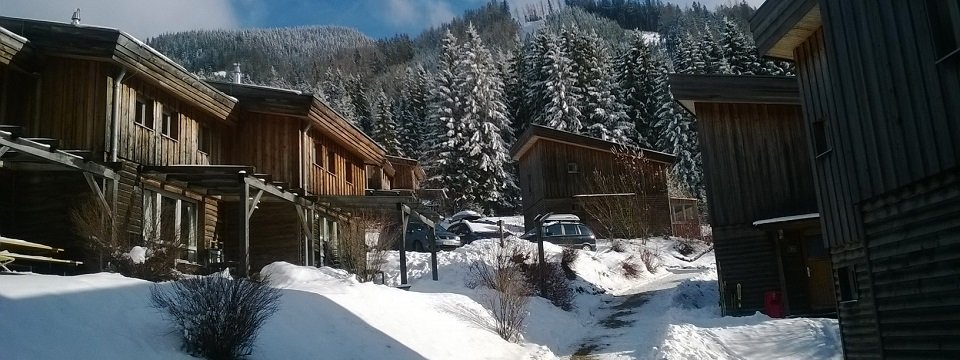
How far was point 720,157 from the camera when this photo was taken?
65.1 feet

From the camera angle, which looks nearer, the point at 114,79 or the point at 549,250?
the point at 114,79

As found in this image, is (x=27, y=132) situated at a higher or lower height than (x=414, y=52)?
lower

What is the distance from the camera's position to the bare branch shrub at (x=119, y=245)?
13.3 meters

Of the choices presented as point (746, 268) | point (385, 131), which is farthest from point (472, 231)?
point (385, 131)

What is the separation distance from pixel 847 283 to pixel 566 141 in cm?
2918

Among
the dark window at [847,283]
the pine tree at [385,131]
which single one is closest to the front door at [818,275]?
the dark window at [847,283]

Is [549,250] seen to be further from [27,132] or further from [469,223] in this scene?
[27,132]

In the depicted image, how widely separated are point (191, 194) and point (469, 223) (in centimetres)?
2099

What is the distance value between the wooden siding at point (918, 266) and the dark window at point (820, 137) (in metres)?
2.98

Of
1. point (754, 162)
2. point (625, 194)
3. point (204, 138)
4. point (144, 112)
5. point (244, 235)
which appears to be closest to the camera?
point (244, 235)

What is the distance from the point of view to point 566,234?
3219 centimetres

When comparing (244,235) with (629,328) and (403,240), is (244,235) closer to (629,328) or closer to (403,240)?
(403,240)

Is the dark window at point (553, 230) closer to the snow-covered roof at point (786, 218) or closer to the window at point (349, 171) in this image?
the window at point (349, 171)

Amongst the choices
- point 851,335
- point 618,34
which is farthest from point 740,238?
point 618,34
